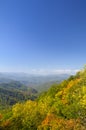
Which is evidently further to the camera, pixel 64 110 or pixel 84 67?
pixel 64 110

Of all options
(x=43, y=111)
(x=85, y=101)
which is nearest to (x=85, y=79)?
(x=85, y=101)

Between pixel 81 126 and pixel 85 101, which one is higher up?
pixel 85 101

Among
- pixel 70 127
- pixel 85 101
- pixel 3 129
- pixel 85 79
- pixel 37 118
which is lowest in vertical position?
pixel 3 129

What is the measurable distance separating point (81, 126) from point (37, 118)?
25845 mm

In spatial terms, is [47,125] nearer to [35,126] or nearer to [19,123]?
[35,126]

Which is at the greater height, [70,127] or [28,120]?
[70,127]

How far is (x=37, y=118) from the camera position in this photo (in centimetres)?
5741

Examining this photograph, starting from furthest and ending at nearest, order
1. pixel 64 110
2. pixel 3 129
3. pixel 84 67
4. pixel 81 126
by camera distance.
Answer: pixel 3 129 < pixel 64 110 < pixel 84 67 < pixel 81 126

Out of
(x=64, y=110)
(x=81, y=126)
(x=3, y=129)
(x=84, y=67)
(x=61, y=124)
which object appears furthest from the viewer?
(x=3, y=129)

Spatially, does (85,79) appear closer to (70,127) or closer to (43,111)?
(43,111)

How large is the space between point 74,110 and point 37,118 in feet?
42.0

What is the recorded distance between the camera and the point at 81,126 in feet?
110

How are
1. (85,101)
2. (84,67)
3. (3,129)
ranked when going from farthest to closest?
1. (3,129)
2. (84,67)
3. (85,101)

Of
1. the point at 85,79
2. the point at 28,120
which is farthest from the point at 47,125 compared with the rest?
the point at 85,79
